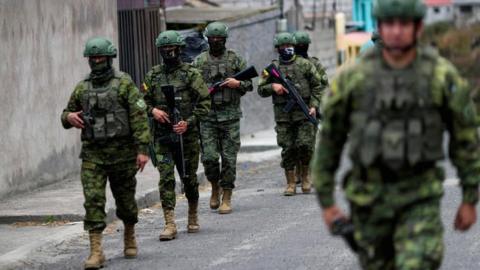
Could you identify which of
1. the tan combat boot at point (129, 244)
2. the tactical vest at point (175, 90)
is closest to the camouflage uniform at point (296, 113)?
the tactical vest at point (175, 90)

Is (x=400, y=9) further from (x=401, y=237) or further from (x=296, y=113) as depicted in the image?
(x=296, y=113)

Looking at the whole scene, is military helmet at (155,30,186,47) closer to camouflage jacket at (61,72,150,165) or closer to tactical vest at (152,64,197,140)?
tactical vest at (152,64,197,140)

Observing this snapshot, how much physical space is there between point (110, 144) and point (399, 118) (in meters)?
4.49

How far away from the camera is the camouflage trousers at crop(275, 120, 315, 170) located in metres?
15.9

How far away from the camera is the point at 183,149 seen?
12.5m

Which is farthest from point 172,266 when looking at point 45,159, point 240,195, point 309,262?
point 45,159

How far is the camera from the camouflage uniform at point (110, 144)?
10594 millimetres

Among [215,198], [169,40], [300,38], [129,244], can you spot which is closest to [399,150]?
[129,244]

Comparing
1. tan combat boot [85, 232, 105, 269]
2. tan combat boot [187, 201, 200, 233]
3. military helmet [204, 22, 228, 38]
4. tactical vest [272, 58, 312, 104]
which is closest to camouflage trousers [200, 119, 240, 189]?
military helmet [204, 22, 228, 38]

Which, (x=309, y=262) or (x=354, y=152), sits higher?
(x=354, y=152)

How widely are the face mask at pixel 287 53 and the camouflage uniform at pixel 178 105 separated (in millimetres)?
3404

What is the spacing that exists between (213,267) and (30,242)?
2.57 meters

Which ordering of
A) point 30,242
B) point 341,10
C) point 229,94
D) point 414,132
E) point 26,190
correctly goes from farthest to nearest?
1. point 341,10
2. point 26,190
3. point 229,94
4. point 30,242
5. point 414,132

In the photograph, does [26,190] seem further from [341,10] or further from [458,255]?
[341,10]
